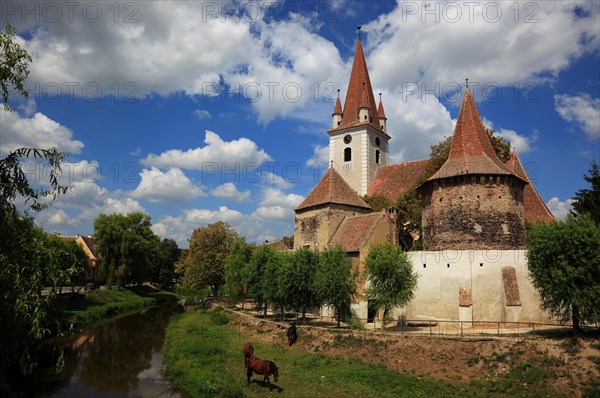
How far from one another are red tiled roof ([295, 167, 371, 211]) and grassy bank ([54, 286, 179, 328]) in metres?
20.2

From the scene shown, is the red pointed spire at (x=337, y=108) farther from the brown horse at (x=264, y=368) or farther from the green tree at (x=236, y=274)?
the brown horse at (x=264, y=368)

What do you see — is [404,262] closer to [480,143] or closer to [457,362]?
[457,362]

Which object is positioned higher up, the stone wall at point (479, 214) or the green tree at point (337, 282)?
the stone wall at point (479, 214)

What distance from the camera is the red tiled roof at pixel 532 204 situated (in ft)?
112

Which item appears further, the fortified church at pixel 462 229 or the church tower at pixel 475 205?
the church tower at pixel 475 205

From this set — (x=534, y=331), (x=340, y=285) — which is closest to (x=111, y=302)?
(x=340, y=285)

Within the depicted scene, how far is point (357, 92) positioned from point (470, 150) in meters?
27.4

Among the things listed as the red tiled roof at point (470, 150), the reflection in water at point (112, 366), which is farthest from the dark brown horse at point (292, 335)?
the red tiled roof at point (470, 150)

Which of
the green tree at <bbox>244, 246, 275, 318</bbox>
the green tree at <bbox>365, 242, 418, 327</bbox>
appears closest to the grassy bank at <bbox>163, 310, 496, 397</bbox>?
the green tree at <bbox>365, 242, 418, 327</bbox>

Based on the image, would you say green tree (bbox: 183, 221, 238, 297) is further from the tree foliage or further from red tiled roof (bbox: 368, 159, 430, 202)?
the tree foliage

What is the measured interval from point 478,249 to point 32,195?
25.7m

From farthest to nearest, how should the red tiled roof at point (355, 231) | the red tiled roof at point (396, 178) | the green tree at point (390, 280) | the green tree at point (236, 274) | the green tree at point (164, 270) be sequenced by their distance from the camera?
the green tree at point (164, 270)
the red tiled roof at point (396, 178)
the green tree at point (236, 274)
the red tiled roof at point (355, 231)
the green tree at point (390, 280)

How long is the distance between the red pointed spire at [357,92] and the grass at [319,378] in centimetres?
3644

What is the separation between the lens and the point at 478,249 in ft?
92.6
